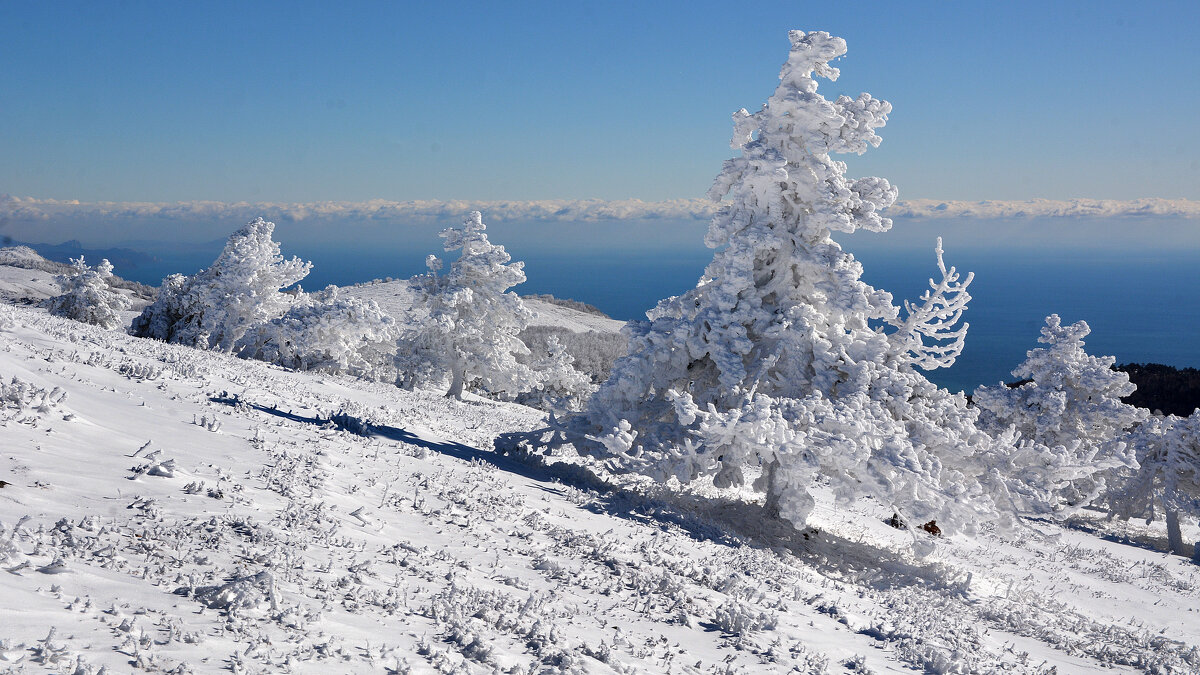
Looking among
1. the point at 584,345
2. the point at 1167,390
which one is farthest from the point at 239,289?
the point at 1167,390

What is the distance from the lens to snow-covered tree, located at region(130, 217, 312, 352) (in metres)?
35.5

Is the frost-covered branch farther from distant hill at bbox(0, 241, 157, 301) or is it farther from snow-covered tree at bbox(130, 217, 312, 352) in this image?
distant hill at bbox(0, 241, 157, 301)

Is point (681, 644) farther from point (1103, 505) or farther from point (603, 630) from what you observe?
point (1103, 505)

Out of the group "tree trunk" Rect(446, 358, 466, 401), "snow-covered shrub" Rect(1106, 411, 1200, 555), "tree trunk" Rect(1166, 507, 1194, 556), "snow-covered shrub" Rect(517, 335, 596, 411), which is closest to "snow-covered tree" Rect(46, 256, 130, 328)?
"tree trunk" Rect(446, 358, 466, 401)

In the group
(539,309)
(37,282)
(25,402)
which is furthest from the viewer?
(539,309)

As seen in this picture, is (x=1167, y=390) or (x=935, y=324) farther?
(x=1167, y=390)

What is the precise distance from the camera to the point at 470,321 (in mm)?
35031

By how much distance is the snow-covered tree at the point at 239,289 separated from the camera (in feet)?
116

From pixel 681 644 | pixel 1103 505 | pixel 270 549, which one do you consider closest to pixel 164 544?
pixel 270 549

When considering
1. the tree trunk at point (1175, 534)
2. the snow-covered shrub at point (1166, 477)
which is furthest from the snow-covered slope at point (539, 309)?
the tree trunk at point (1175, 534)

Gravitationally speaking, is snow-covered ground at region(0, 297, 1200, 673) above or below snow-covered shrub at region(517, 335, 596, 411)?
above

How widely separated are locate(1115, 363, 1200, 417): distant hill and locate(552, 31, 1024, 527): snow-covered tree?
74791mm

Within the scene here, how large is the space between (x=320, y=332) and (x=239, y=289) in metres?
5.41

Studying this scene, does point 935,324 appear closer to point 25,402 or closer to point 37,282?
point 25,402
